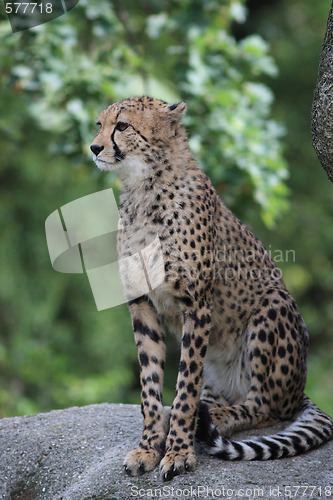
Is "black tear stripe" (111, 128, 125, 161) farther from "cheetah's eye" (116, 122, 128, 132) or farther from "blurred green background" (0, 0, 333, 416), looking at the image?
"blurred green background" (0, 0, 333, 416)

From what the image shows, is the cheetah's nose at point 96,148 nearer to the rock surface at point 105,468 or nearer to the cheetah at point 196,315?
the cheetah at point 196,315

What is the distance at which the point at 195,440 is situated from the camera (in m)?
3.54

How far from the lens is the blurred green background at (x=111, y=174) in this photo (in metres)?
6.20

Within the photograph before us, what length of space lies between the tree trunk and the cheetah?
62cm

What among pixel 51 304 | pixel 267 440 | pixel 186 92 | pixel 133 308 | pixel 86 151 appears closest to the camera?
pixel 267 440

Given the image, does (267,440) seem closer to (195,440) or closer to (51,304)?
(195,440)

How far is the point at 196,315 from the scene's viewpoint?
348 cm

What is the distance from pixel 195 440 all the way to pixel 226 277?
0.83 metres

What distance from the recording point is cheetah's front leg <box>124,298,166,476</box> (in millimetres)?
3381

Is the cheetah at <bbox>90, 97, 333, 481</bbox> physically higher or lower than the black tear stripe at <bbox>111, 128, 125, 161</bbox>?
lower

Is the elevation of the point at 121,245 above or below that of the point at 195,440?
above

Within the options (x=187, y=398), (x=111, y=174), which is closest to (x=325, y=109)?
(x=187, y=398)

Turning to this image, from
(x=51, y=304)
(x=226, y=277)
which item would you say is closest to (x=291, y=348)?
(x=226, y=277)

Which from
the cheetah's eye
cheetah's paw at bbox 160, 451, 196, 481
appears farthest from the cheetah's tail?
the cheetah's eye
